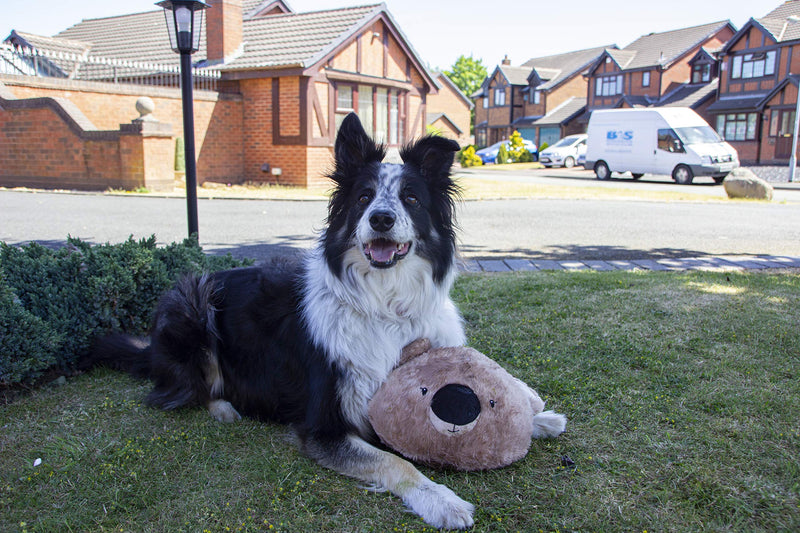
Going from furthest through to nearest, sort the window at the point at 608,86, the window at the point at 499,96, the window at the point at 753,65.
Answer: the window at the point at 499,96
the window at the point at 608,86
the window at the point at 753,65

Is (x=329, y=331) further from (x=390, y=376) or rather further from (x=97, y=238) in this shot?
(x=97, y=238)

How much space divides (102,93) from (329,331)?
61.1 feet

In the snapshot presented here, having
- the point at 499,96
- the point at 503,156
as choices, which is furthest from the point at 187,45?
the point at 499,96

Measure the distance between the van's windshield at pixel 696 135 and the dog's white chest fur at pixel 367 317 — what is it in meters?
25.2

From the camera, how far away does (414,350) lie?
3.39 metres

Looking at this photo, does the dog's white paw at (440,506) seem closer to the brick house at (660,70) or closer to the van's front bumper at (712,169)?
the van's front bumper at (712,169)

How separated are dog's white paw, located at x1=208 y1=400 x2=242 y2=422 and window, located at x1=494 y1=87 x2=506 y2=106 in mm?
63290

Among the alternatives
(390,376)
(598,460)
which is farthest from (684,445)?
(390,376)

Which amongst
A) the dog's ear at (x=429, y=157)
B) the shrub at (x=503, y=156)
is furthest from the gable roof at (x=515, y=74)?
the dog's ear at (x=429, y=157)

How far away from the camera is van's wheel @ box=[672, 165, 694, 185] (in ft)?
82.1

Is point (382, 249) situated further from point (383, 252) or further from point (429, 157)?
point (429, 157)

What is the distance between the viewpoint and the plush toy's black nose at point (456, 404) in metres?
3.05

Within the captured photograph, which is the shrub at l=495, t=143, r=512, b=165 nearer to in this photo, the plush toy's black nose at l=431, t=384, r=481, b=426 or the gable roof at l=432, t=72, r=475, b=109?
the gable roof at l=432, t=72, r=475, b=109

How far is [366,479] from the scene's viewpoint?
3.04 metres
